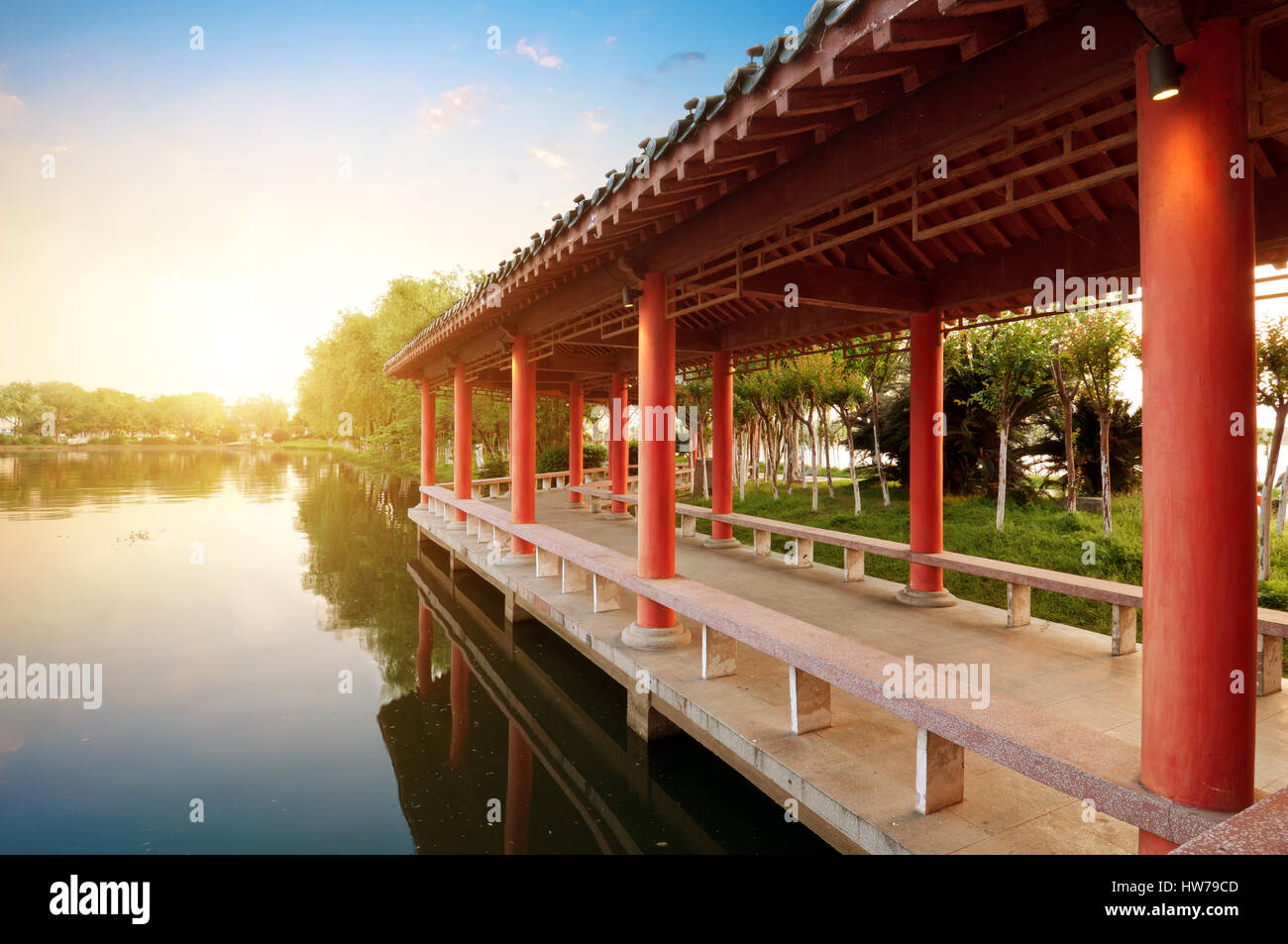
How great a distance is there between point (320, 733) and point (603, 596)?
3164 mm

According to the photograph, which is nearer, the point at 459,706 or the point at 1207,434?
the point at 1207,434

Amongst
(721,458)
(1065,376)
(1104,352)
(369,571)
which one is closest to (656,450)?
(721,458)

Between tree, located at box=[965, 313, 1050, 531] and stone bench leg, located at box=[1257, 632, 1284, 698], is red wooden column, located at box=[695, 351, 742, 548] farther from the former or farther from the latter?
stone bench leg, located at box=[1257, 632, 1284, 698]

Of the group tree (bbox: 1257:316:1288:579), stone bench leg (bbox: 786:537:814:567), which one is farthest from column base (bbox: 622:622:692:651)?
tree (bbox: 1257:316:1288:579)

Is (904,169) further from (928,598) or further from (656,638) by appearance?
(928,598)

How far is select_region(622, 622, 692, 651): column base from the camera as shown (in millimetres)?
6059

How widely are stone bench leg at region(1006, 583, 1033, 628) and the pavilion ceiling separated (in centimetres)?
280

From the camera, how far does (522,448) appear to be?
10352 millimetres

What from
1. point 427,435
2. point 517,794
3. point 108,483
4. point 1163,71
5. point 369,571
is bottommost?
point 517,794

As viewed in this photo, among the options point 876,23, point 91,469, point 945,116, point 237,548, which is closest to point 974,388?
point 945,116

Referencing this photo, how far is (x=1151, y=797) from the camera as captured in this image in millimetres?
2428

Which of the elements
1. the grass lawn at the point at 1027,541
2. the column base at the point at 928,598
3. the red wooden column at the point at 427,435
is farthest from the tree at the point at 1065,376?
the red wooden column at the point at 427,435

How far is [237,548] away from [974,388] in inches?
709

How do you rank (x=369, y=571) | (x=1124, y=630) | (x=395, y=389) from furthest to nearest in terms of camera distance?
(x=395, y=389), (x=369, y=571), (x=1124, y=630)
